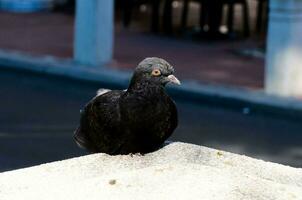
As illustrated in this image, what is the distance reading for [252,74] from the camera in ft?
36.9

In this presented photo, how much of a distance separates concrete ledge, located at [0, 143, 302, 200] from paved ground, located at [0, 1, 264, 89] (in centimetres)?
529

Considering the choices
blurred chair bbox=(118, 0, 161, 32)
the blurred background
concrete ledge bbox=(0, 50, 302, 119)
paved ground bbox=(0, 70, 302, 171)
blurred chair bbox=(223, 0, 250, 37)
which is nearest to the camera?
paved ground bbox=(0, 70, 302, 171)

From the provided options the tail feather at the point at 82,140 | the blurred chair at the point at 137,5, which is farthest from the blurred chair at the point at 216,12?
the tail feather at the point at 82,140

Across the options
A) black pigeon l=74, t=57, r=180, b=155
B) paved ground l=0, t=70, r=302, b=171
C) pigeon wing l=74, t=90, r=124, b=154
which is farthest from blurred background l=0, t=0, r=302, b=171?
black pigeon l=74, t=57, r=180, b=155

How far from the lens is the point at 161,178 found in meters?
4.58

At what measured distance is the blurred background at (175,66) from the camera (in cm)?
822

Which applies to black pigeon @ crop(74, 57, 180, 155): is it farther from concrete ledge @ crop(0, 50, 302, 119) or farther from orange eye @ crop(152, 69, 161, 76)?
concrete ledge @ crop(0, 50, 302, 119)

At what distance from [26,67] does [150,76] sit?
23.2 ft

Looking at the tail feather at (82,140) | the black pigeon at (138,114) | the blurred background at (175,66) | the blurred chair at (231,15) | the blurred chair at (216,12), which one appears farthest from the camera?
the blurred chair at (231,15)

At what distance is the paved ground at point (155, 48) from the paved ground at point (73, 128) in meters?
1.16

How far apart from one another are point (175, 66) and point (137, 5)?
5480 mm

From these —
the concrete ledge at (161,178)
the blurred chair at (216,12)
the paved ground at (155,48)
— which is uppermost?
the concrete ledge at (161,178)

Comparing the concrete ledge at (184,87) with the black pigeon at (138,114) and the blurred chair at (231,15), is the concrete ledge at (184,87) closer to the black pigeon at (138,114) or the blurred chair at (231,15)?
the blurred chair at (231,15)

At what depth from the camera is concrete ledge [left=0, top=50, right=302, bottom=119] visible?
373 inches
